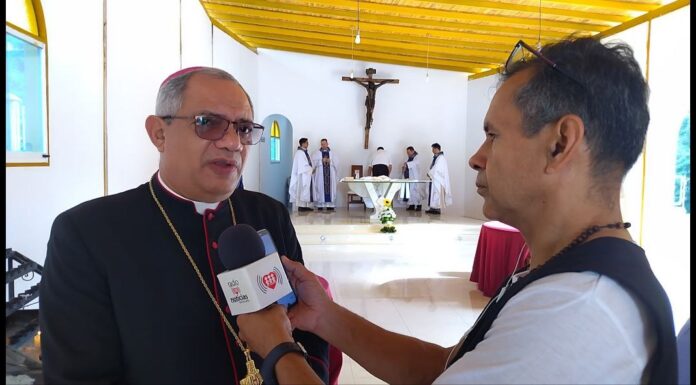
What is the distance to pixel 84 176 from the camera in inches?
154

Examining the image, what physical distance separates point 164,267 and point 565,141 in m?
1.16

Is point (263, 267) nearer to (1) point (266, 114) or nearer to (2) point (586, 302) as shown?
(2) point (586, 302)

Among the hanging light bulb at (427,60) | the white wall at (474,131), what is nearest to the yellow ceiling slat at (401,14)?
the hanging light bulb at (427,60)

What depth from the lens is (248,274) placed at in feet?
3.37

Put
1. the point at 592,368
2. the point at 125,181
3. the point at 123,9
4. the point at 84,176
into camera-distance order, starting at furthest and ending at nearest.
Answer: the point at 125,181, the point at 123,9, the point at 84,176, the point at 592,368

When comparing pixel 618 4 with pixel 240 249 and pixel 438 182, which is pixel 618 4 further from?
pixel 240 249

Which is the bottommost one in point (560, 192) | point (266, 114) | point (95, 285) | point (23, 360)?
point (23, 360)

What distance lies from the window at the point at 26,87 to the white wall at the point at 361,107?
26.2ft

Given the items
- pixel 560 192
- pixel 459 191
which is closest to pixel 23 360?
pixel 560 192

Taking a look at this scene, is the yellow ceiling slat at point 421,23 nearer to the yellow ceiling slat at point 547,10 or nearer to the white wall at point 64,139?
the yellow ceiling slat at point 547,10

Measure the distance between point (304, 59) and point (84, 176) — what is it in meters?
8.04

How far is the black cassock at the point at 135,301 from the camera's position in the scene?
123cm

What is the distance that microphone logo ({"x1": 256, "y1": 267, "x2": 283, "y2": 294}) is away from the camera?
104cm

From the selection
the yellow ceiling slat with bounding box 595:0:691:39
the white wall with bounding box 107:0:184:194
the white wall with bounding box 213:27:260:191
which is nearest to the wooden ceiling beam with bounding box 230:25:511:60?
the white wall with bounding box 213:27:260:191
